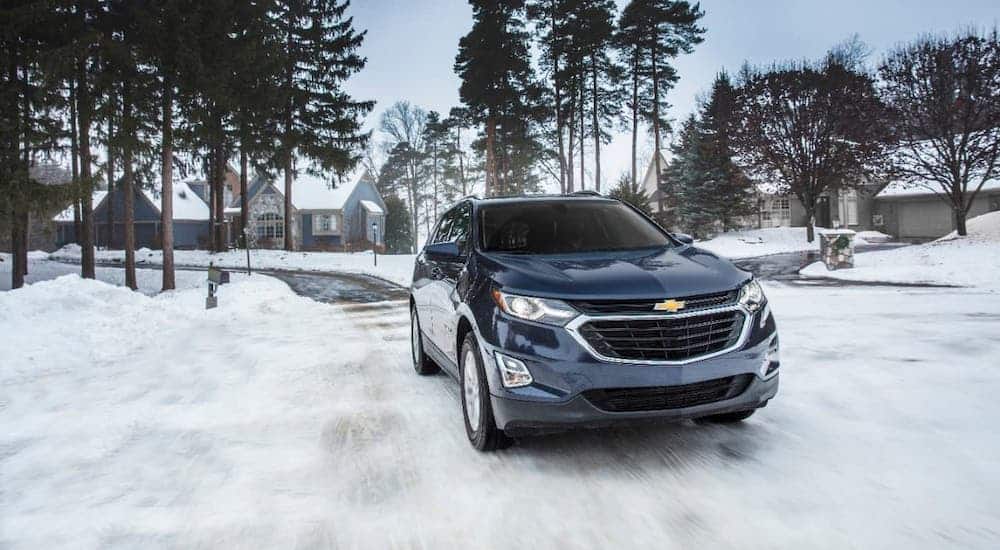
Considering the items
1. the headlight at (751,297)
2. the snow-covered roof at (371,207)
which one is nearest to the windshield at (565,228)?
the headlight at (751,297)

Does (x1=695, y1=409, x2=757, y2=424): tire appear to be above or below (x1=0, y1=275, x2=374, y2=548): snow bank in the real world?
above

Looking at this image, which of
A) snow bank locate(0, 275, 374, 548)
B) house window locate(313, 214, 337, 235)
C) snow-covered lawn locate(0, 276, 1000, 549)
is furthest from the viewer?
house window locate(313, 214, 337, 235)

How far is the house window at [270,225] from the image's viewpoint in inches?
2047

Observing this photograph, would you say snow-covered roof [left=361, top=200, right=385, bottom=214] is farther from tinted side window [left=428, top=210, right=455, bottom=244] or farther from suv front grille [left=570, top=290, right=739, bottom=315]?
suv front grille [left=570, top=290, right=739, bottom=315]

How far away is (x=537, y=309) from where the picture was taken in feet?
11.9

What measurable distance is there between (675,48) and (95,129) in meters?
32.0

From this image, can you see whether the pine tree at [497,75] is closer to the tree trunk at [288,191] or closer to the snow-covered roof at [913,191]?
the tree trunk at [288,191]

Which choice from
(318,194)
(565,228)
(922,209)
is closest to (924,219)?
(922,209)

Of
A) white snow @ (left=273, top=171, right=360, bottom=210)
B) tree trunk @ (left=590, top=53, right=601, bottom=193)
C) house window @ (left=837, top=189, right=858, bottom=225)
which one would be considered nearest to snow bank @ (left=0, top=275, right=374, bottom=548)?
Answer: tree trunk @ (left=590, top=53, right=601, bottom=193)

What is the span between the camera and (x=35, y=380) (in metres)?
6.67

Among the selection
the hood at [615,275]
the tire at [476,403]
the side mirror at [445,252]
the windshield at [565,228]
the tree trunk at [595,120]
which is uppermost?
the tree trunk at [595,120]

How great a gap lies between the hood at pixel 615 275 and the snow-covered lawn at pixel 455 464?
104 centimetres

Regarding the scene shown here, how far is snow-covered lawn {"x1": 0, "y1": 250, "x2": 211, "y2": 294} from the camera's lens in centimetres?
2678

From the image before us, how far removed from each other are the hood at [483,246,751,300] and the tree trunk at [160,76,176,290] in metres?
19.9
